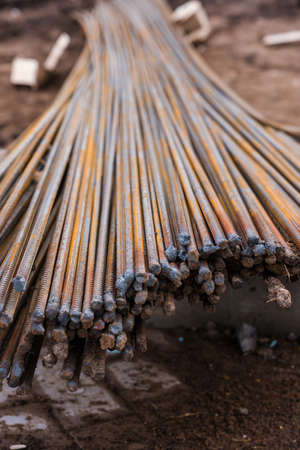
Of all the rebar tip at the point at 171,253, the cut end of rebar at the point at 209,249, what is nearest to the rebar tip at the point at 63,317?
the rebar tip at the point at 171,253

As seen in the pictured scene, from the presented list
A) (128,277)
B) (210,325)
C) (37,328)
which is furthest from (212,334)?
(37,328)

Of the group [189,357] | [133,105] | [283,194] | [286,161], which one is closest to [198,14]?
[133,105]

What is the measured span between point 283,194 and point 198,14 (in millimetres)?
4169

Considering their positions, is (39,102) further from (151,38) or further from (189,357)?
(189,357)

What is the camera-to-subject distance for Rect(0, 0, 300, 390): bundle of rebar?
2.01 m

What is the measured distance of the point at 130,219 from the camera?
233 centimetres

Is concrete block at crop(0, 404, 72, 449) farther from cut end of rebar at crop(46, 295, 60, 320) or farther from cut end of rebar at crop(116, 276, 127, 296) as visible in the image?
cut end of rebar at crop(116, 276, 127, 296)

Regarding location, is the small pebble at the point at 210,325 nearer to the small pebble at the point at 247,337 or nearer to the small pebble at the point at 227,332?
the small pebble at the point at 227,332

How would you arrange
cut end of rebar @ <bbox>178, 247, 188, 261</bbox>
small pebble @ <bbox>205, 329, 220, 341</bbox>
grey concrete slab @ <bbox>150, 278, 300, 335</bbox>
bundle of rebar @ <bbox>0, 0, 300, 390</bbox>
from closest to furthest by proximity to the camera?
bundle of rebar @ <bbox>0, 0, 300, 390</bbox>, cut end of rebar @ <bbox>178, 247, 188, 261</bbox>, grey concrete slab @ <bbox>150, 278, 300, 335</bbox>, small pebble @ <bbox>205, 329, 220, 341</bbox>

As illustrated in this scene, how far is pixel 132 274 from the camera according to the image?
2.01 meters

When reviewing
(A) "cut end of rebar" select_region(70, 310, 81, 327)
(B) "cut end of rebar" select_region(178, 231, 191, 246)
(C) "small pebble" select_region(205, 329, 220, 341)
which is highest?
(B) "cut end of rebar" select_region(178, 231, 191, 246)

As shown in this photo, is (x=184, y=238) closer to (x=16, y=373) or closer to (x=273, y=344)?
(x=16, y=373)

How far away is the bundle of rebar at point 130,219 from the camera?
79.0 inches

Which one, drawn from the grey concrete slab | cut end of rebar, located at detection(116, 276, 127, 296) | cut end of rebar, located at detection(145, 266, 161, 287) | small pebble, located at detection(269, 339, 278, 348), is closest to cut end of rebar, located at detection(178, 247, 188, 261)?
cut end of rebar, located at detection(145, 266, 161, 287)
